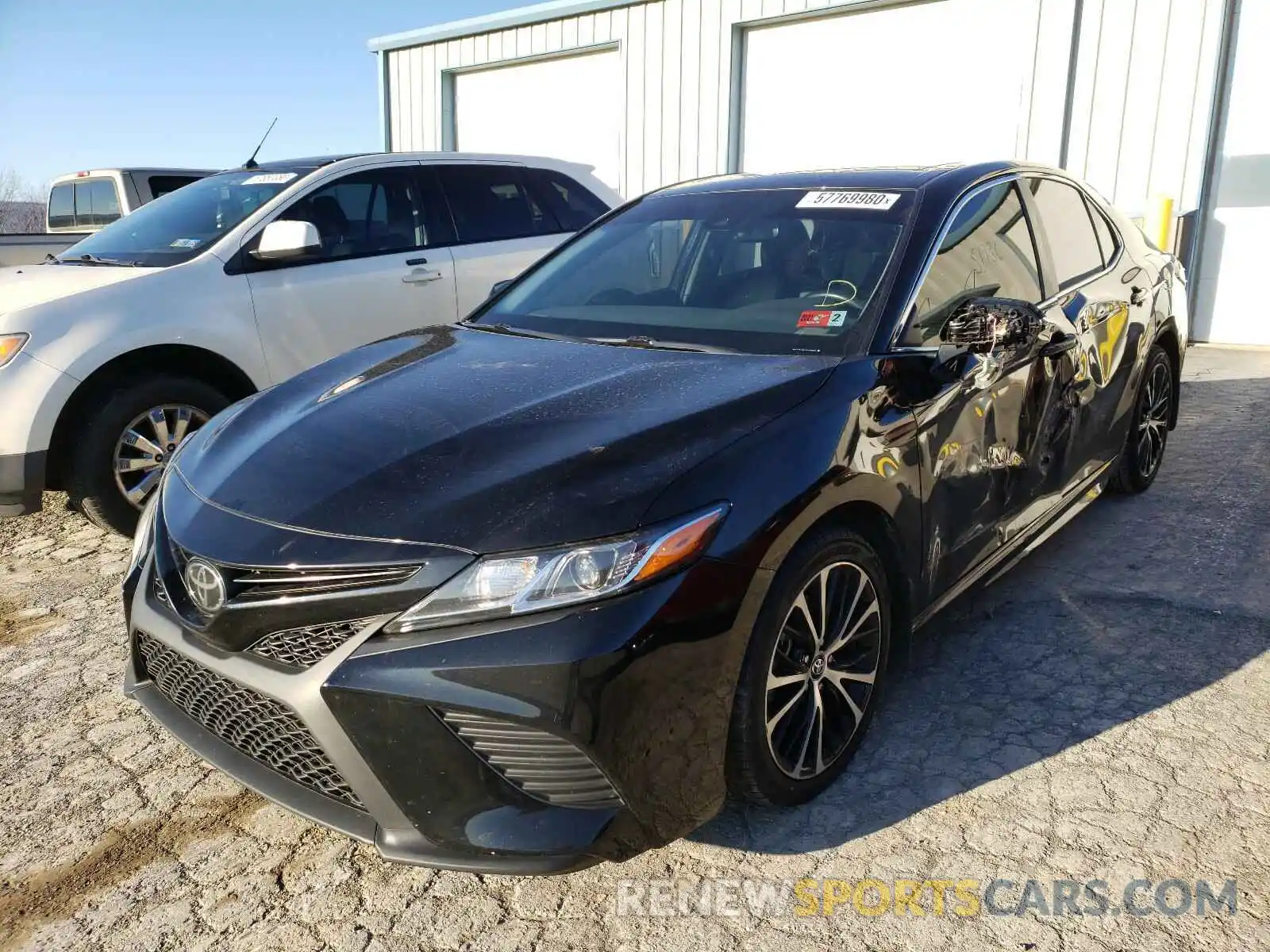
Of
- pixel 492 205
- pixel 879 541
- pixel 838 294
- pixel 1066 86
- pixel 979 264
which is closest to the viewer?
pixel 879 541

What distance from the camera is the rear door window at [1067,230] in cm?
371

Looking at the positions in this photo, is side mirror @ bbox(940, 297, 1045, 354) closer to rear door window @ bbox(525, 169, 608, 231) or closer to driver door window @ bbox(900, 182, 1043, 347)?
driver door window @ bbox(900, 182, 1043, 347)

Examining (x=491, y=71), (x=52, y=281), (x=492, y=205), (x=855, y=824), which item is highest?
(x=491, y=71)

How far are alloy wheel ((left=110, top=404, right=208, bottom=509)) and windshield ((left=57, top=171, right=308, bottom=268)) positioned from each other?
75 centimetres

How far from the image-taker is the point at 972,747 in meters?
2.76

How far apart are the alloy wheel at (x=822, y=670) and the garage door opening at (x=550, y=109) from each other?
34.1 ft

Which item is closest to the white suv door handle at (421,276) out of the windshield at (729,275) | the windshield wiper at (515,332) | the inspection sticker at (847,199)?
the windshield at (729,275)

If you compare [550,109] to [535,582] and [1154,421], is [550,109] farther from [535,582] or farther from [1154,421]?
[535,582]

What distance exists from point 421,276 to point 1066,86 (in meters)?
6.96

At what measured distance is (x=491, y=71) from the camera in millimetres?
13734

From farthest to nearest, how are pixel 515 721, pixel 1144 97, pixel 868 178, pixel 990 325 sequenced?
pixel 1144 97 → pixel 868 178 → pixel 990 325 → pixel 515 721

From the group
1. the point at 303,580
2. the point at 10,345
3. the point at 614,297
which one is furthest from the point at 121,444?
the point at 303,580

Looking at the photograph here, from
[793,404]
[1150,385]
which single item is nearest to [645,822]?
[793,404]

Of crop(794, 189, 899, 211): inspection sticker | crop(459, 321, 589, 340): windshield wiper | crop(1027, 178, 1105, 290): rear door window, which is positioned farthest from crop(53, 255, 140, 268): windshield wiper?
crop(1027, 178, 1105, 290): rear door window
